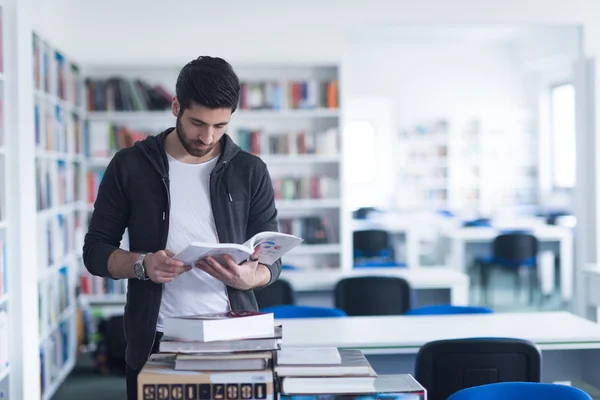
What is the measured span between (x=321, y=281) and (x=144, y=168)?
3.35 meters

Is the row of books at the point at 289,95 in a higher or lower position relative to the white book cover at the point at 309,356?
higher

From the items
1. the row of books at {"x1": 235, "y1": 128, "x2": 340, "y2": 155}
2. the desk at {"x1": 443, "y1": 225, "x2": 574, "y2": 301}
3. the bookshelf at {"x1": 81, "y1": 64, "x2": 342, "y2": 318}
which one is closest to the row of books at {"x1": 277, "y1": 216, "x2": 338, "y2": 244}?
the bookshelf at {"x1": 81, "y1": 64, "x2": 342, "y2": 318}

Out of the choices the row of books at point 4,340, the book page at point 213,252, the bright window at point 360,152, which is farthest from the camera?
the bright window at point 360,152

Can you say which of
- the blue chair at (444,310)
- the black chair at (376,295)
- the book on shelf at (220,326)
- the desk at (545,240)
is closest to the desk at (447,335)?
the blue chair at (444,310)

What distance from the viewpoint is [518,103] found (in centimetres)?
1332

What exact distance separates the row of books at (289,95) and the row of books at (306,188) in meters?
0.63

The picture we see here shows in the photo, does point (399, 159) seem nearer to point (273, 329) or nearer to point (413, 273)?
point (413, 273)

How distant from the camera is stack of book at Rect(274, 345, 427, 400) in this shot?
1591 millimetres

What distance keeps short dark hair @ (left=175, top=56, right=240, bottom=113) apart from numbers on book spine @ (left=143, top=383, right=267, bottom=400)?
70 centimetres

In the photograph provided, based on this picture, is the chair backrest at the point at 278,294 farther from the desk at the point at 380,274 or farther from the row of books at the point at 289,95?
the row of books at the point at 289,95

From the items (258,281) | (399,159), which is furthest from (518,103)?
(258,281)

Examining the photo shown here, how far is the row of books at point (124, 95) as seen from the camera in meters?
6.45

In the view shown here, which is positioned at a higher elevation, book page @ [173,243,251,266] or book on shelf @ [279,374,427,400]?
book page @ [173,243,251,266]

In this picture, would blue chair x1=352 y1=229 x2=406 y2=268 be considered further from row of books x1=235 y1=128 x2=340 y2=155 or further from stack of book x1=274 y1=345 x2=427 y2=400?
stack of book x1=274 y1=345 x2=427 y2=400
